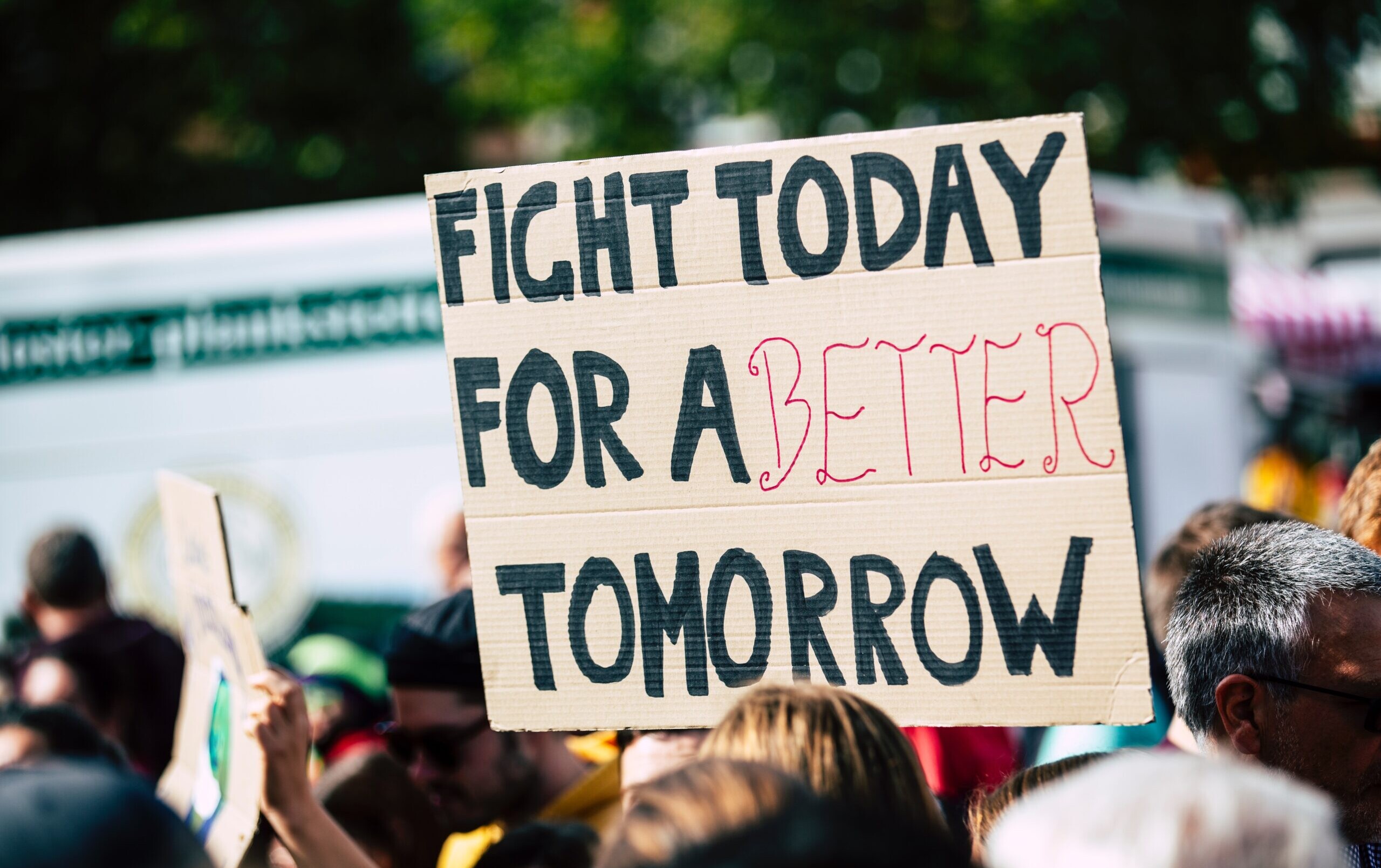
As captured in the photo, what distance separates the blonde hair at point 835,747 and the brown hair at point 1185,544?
4.82 feet

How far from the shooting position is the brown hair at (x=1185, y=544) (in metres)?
3.02

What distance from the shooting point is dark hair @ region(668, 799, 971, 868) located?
1.10 meters

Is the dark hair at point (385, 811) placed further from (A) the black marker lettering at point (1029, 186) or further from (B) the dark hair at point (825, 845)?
(B) the dark hair at point (825, 845)

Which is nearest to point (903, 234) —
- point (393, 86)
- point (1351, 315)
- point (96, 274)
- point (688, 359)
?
point (688, 359)

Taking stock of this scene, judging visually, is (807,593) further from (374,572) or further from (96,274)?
(96,274)

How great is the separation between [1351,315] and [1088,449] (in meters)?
13.1

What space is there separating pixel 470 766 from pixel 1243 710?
1596 mm

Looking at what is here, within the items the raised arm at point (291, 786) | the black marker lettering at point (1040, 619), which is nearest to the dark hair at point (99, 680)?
the raised arm at point (291, 786)

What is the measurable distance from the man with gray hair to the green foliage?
887 cm

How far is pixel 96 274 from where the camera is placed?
22.3 ft

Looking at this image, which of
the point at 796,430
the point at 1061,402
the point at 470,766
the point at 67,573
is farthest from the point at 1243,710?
the point at 67,573

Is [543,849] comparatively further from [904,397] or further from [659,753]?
[904,397]

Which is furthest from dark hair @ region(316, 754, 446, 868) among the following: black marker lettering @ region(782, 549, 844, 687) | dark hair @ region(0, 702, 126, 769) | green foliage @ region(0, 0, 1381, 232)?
green foliage @ region(0, 0, 1381, 232)

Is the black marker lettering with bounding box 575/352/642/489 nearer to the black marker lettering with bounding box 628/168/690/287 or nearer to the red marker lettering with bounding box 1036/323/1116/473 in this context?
the black marker lettering with bounding box 628/168/690/287
